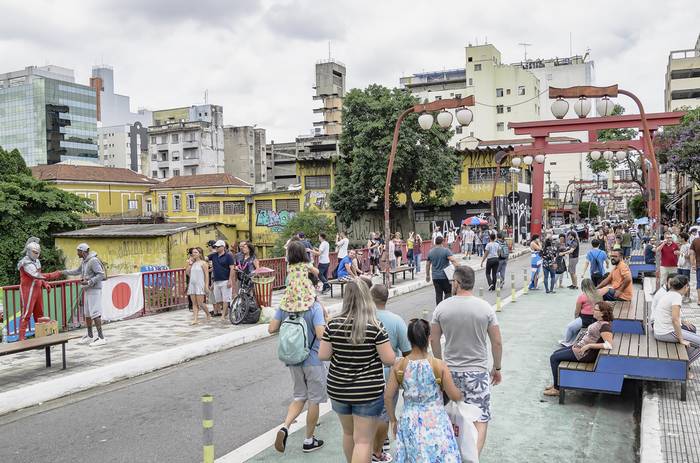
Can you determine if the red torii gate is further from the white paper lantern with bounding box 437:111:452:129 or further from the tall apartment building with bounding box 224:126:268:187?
the tall apartment building with bounding box 224:126:268:187

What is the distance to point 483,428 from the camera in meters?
5.25

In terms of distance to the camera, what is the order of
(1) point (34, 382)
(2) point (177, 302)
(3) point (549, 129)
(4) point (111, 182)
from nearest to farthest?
(1) point (34, 382) → (2) point (177, 302) → (3) point (549, 129) → (4) point (111, 182)

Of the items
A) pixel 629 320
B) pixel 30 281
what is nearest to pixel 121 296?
pixel 30 281

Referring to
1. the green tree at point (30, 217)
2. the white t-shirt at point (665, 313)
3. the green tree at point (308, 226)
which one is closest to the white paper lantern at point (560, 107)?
the white t-shirt at point (665, 313)

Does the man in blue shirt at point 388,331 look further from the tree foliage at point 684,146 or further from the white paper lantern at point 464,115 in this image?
the tree foliage at point 684,146

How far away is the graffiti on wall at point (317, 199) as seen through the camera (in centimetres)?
5056

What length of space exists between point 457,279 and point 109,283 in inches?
409

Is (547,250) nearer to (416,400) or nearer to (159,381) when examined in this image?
(159,381)

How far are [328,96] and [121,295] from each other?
82.1m

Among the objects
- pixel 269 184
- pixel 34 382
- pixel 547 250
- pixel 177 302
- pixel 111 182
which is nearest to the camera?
pixel 34 382

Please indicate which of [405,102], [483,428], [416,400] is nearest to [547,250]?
[483,428]

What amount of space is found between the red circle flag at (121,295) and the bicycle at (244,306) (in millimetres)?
2664

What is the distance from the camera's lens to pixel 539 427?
6.56 meters

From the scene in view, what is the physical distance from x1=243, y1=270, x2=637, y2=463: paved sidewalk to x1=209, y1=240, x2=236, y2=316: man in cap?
20.9ft
